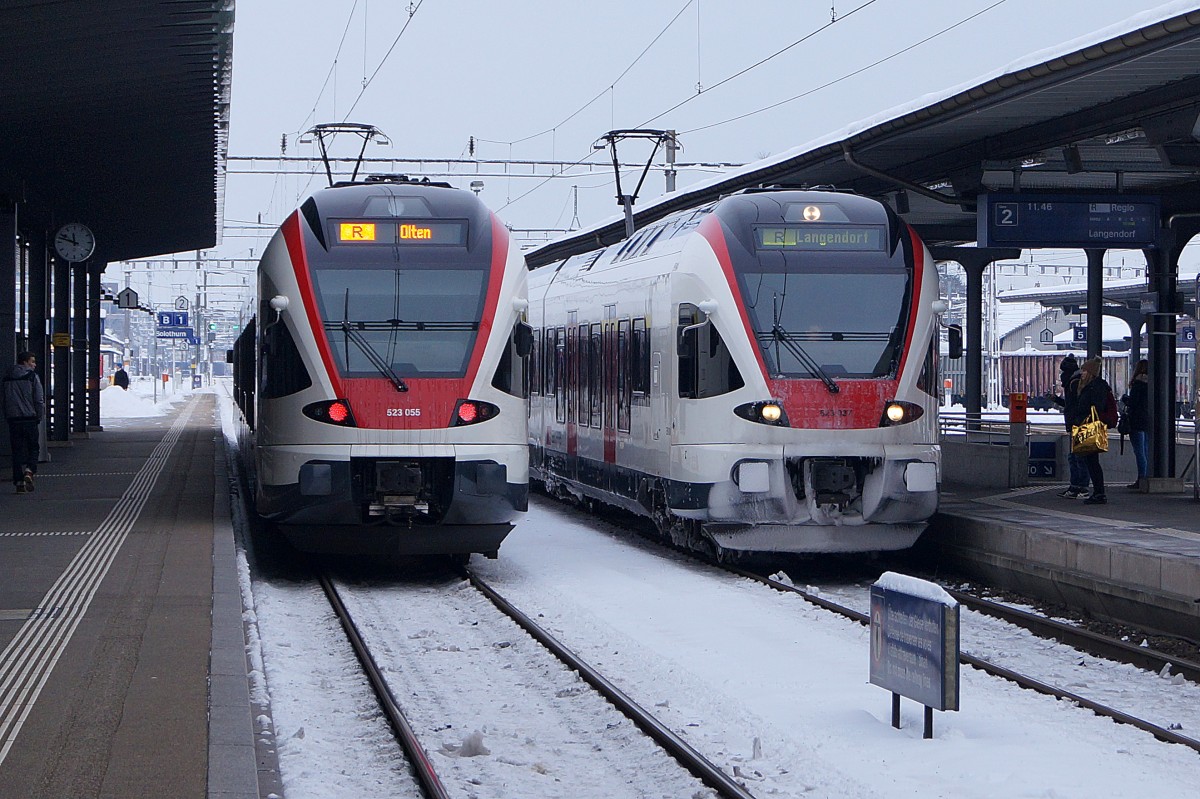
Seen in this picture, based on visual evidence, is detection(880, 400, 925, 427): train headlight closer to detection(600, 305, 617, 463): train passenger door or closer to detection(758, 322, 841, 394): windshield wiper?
detection(758, 322, 841, 394): windshield wiper

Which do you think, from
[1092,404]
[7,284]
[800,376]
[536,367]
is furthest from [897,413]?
[7,284]

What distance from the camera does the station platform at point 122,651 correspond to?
245 inches

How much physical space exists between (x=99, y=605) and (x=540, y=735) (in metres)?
4.00

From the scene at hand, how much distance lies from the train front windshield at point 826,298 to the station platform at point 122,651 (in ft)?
15.9

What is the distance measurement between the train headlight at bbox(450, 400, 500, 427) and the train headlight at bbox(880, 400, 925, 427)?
328cm

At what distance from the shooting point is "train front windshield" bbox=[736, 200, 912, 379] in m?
13.4

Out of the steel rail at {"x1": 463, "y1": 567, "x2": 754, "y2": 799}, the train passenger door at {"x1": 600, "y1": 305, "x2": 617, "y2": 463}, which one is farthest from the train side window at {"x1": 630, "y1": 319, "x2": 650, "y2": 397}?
the steel rail at {"x1": 463, "y1": 567, "x2": 754, "y2": 799}

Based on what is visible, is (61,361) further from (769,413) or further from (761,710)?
(761,710)

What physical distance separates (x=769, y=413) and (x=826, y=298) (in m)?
1.14

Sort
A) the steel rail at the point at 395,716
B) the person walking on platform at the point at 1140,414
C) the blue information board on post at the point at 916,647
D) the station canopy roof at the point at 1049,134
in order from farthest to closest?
the person walking on platform at the point at 1140,414 < the station canopy roof at the point at 1049,134 < the blue information board on post at the point at 916,647 < the steel rail at the point at 395,716

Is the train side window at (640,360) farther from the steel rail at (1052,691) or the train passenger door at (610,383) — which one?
the steel rail at (1052,691)

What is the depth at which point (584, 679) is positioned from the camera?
926 cm

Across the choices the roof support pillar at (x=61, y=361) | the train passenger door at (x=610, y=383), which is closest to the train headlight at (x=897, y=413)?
the train passenger door at (x=610, y=383)

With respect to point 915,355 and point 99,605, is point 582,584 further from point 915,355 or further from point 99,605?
point 99,605
